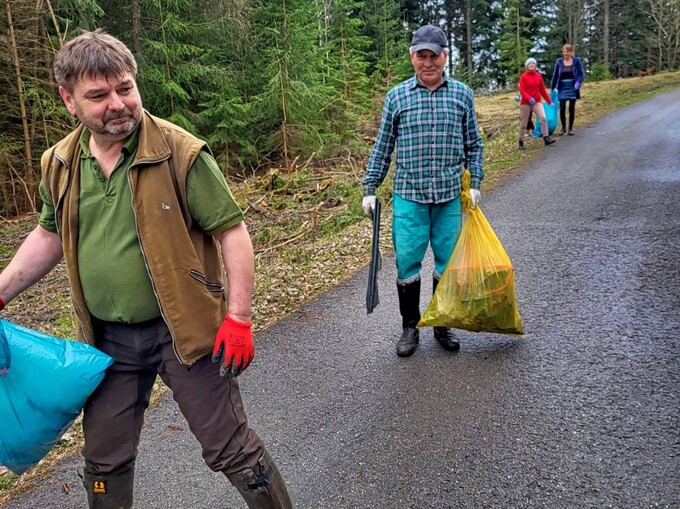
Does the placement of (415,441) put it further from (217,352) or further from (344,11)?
(344,11)

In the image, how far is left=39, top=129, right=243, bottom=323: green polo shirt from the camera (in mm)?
1952

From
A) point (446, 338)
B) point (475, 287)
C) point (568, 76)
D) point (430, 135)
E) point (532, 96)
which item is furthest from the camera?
point (568, 76)

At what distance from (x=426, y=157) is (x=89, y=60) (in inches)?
92.3

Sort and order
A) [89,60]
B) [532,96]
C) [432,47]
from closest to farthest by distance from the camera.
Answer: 1. [89,60]
2. [432,47]
3. [532,96]

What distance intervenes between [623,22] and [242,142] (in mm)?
36136

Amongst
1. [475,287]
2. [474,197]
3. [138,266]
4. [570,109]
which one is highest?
[570,109]

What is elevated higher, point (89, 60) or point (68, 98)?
point (89, 60)

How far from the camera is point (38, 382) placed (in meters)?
2.03

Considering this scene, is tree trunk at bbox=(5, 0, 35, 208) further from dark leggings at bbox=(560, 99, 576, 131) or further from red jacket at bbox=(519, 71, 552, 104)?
dark leggings at bbox=(560, 99, 576, 131)

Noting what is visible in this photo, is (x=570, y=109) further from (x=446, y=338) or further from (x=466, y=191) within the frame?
(x=446, y=338)

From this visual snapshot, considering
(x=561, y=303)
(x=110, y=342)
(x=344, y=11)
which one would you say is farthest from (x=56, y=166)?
(x=344, y=11)

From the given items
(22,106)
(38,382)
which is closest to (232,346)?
(38,382)

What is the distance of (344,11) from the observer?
667 inches

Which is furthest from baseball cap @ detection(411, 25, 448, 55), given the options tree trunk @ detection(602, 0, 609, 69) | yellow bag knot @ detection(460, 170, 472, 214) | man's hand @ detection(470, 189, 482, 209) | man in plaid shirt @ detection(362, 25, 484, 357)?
tree trunk @ detection(602, 0, 609, 69)
